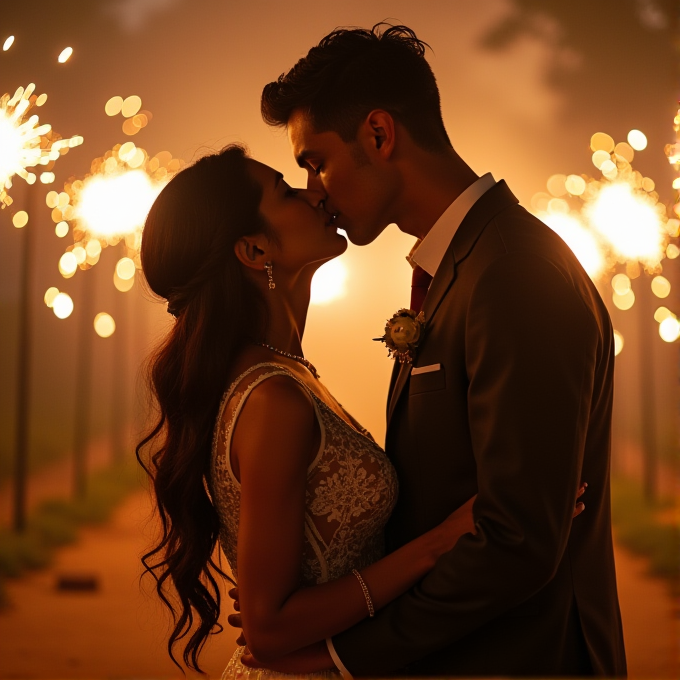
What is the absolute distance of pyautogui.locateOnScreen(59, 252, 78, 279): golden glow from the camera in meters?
3.62

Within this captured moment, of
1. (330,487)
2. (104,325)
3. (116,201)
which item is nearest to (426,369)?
(330,487)

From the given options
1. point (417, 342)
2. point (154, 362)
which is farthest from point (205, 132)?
point (417, 342)

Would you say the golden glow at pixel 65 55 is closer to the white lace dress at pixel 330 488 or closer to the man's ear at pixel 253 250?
the man's ear at pixel 253 250

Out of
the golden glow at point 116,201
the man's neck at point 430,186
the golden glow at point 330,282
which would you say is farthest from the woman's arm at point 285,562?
the golden glow at point 116,201

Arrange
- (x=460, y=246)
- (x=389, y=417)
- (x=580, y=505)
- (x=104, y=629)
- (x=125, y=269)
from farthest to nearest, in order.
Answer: (x=125, y=269)
(x=104, y=629)
(x=389, y=417)
(x=460, y=246)
(x=580, y=505)

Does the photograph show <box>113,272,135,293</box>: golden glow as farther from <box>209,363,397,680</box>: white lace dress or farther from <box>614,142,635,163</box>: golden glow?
<box>614,142,635,163</box>: golden glow

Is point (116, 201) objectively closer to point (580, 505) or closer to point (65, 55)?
point (65, 55)

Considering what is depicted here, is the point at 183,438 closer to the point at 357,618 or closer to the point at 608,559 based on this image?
the point at 357,618

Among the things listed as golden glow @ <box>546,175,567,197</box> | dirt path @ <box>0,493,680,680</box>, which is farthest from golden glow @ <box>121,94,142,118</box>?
golden glow @ <box>546,175,567,197</box>

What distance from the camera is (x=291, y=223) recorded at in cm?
166

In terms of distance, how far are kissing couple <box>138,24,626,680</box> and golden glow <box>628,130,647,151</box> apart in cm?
239

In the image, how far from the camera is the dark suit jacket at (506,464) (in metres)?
1.18

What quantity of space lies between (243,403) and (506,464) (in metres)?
0.50

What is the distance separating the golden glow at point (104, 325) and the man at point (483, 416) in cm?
231
